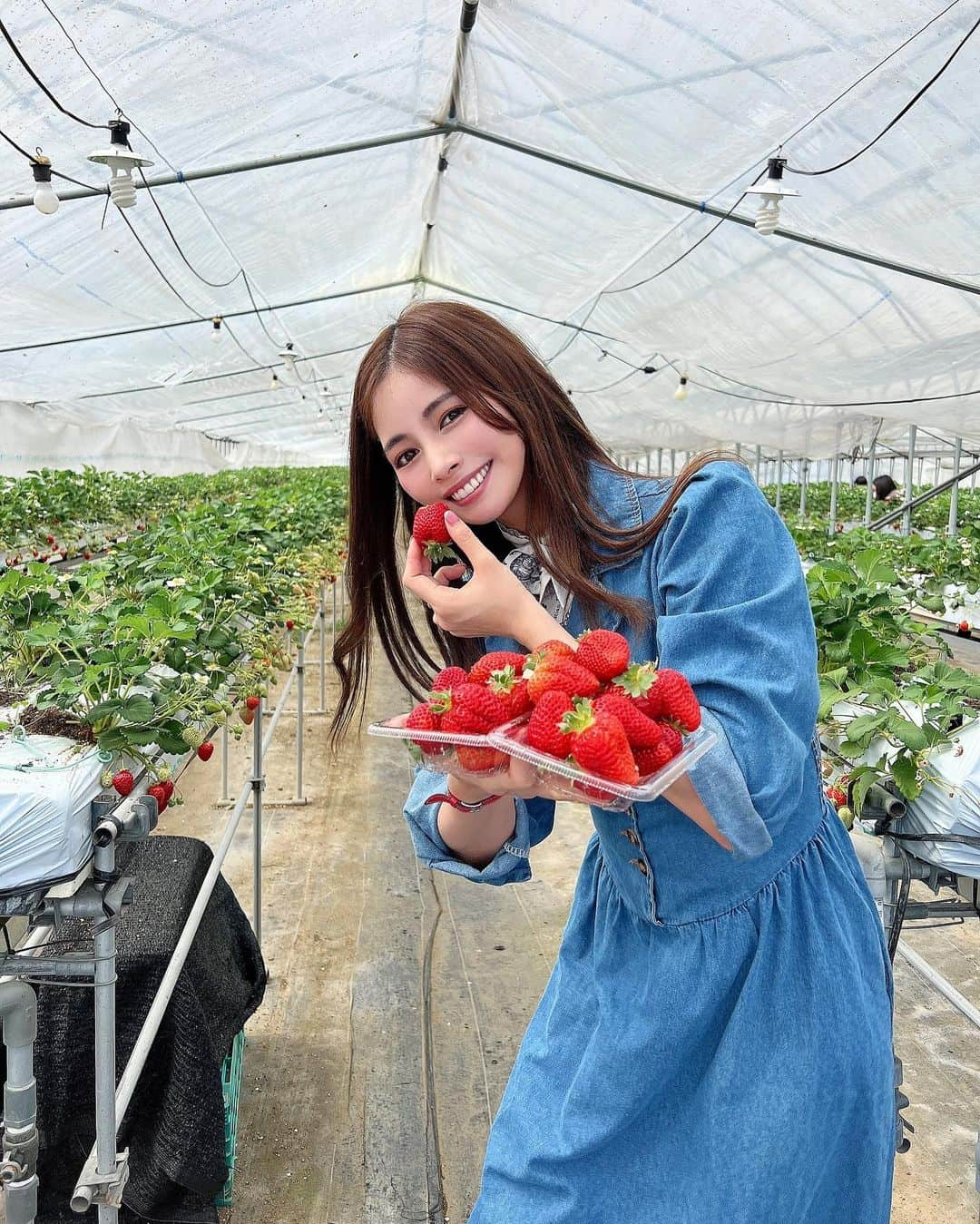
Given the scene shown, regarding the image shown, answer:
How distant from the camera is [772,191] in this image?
4641mm

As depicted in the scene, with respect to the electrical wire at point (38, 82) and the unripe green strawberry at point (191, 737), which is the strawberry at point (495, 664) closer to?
the unripe green strawberry at point (191, 737)

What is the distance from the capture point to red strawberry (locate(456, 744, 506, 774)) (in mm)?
905

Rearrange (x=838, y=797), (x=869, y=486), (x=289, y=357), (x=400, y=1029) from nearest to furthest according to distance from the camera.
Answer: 1. (x=838, y=797)
2. (x=400, y=1029)
3. (x=869, y=486)
4. (x=289, y=357)

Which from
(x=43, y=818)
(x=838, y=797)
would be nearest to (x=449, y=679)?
(x=43, y=818)

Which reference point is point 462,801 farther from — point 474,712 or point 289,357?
point 289,357

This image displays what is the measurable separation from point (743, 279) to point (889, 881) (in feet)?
18.9

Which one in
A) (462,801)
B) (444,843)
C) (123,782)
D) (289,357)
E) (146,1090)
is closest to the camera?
(462,801)

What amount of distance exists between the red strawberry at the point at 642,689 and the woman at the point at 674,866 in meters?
0.06

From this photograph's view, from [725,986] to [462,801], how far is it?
353 mm

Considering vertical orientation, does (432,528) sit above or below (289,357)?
below

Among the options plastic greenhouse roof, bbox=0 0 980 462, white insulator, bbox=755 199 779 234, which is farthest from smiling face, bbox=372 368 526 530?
white insulator, bbox=755 199 779 234

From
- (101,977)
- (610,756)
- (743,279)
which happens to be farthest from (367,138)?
(610,756)

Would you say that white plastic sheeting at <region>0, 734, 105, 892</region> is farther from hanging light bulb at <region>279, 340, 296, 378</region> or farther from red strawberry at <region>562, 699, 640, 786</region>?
hanging light bulb at <region>279, 340, 296, 378</region>

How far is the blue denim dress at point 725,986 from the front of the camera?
97 cm
